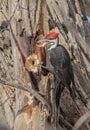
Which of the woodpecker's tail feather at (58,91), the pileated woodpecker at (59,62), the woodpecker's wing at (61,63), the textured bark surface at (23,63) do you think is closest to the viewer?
the textured bark surface at (23,63)

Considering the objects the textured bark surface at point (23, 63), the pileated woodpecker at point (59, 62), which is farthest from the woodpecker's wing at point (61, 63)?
the textured bark surface at point (23, 63)

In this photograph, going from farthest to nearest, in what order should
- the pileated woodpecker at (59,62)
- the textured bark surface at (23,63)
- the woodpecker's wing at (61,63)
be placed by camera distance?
the woodpecker's wing at (61,63)
the pileated woodpecker at (59,62)
the textured bark surface at (23,63)

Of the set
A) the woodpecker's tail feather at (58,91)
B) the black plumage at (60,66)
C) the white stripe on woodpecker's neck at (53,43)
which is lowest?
the woodpecker's tail feather at (58,91)

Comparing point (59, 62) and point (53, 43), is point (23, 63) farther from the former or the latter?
point (59, 62)

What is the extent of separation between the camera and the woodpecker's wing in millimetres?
3488

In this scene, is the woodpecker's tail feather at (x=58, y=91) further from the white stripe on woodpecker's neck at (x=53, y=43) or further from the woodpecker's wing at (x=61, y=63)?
the white stripe on woodpecker's neck at (x=53, y=43)

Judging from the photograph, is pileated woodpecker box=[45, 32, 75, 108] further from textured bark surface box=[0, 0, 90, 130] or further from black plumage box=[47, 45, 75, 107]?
textured bark surface box=[0, 0, 90, 130]

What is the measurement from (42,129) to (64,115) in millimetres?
1702

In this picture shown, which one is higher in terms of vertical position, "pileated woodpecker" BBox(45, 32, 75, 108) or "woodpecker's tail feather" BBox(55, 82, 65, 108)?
"pileated woodpecker" BBox(45, 32, 75, 108)

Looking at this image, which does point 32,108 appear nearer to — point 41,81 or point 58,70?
point 41,81

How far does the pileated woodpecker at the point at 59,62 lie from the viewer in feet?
11.0

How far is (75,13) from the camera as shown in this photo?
4906 mm

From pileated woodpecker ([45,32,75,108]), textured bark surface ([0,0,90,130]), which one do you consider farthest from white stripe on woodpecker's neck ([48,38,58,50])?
textured bark surface ([0,0,90,130])

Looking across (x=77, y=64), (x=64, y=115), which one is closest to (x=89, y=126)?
(x=64, y=115)
